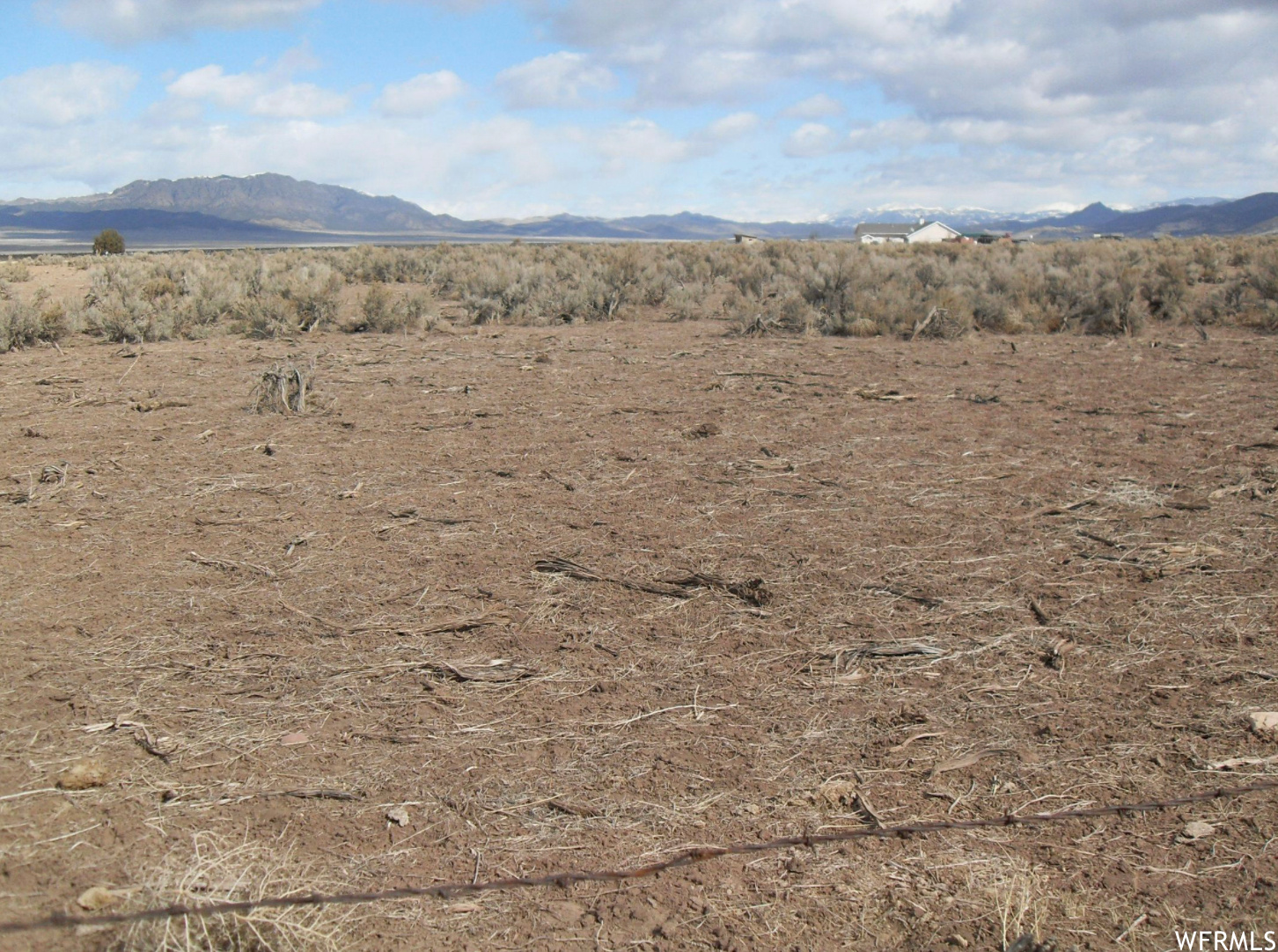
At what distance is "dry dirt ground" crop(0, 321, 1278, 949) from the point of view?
3070 millimetres

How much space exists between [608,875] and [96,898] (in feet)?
5.21

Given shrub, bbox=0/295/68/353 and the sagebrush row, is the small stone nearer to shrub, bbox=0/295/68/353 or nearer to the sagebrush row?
the sagebrush row

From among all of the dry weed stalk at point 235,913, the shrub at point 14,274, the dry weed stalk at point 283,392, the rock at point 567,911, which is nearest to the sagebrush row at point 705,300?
the shrub at point 14,274

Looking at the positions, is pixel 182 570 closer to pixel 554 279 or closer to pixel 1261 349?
pixel 1261 349

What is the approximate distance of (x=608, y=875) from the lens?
10.4ft

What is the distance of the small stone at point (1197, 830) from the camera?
3291mm

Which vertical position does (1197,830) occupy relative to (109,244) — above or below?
below

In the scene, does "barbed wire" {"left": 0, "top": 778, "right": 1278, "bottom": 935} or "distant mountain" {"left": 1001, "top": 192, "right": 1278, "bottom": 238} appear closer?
"barbed wire" {"left": 0, "top": 778, "right": 1278, "bottom": 935}

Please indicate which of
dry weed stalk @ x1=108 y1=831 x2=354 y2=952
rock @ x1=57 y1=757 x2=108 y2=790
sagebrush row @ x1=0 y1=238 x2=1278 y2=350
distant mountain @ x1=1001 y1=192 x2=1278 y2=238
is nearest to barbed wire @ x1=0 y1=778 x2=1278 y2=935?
dry weed stalk @ x1=108 y1=831 x2=354 y2=952

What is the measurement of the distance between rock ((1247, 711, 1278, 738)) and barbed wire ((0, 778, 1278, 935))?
1.19ft

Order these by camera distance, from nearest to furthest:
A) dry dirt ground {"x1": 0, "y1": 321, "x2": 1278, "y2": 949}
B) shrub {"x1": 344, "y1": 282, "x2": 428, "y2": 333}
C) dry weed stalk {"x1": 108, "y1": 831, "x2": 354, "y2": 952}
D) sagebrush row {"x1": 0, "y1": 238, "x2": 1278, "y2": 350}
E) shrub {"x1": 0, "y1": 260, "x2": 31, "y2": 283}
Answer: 1. dry weed stalk {"x1": 108, "y1": 831, "x2": 354, "y2": 952}
2. dry dirt ground {"x1": 0, "y1": 321, "x2": 1278, "y2": 949}
3. sagebrush row {"x1": 0, "y1": 238, "x2": 1278, "y2": 350}
4. shrub {"x1": 344, "y1": 282, "x2": 428, "y2": 333}
5. shrub {"x1": 0, "y1": 260, "x2": 31, "y2": 283}

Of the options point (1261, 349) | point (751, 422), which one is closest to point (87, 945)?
point (751, 422)

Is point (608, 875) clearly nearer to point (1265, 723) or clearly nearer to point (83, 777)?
point (83, 777)

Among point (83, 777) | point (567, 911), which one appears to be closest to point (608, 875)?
point (567, 911)
